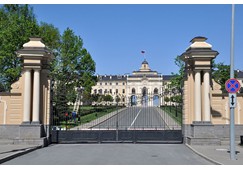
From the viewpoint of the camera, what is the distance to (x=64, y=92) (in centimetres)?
2034

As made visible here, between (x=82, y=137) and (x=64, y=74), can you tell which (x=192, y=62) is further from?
(x=64, y=74)

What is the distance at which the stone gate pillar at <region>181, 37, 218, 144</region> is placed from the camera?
59.0 ft

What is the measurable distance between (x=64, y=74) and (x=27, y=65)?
2508cm

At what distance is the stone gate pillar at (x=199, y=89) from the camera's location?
59.0 ft

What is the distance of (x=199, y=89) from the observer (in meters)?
18.2

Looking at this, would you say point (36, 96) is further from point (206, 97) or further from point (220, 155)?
point (220, 155)

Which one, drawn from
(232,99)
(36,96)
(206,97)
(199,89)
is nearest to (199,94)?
(199,89)

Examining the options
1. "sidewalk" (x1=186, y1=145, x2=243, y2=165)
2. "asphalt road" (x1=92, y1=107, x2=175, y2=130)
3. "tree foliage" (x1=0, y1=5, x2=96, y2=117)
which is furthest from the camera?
"tree foliage" (x1=0, y1=5, x2=96, y2=117)

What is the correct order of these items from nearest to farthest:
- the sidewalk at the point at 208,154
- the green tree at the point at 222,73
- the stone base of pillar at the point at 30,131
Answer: the sidewalk at the point at 208,154, the stone base of pillar at the point at 30,131, the green tree at the point at 222,73

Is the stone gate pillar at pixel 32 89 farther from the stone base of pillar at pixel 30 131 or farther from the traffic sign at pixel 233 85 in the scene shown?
the traffic sign at pixel 233 85

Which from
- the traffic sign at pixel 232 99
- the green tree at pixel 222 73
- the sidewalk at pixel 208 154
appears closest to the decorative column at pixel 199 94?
the sidewalk at pixel 208 154

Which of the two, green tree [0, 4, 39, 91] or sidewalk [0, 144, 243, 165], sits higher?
green tree [0, 4, 39, 91]

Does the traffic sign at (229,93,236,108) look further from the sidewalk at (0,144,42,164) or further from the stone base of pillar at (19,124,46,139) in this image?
the stone base of pillar at (19,124,46,139)

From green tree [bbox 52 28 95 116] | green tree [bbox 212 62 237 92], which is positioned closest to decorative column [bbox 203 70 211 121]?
green tree [bbox 52 28 95 116]
